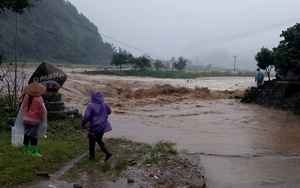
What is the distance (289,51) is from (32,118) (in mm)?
12293

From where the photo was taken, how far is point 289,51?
15250 millimetres

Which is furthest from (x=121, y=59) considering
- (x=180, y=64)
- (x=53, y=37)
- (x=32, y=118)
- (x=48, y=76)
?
(x=32, y=118)

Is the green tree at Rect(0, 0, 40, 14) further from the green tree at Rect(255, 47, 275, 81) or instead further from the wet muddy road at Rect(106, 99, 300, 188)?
the green tree at Rect(255, 47, 275, 81)

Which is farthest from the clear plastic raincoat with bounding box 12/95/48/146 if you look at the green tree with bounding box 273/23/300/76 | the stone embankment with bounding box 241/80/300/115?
the stone embankment with bounding box 241/80/300/115

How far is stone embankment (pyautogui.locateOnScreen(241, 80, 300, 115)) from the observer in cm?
1608

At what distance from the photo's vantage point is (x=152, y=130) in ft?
38.9

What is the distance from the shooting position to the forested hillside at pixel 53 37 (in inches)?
2243

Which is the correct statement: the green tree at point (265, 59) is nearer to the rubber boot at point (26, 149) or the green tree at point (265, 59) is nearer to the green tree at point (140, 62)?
the rubber boot at point (26, 149)

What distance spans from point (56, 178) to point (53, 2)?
86.7m

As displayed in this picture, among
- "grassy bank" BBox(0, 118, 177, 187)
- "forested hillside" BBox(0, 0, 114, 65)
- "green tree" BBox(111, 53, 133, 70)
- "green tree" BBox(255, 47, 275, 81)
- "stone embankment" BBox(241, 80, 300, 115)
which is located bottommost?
"grassy bank" BBox(0, 118, 177, 187)

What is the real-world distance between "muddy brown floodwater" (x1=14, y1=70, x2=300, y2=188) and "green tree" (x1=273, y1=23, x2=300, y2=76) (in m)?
2.12

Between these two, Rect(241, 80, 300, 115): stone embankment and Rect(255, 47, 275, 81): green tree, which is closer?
Rect(241, 80, 300, 115): stone embankment

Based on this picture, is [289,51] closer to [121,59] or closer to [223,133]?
[223,133]

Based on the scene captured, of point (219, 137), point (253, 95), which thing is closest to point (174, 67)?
point (253, 95)
